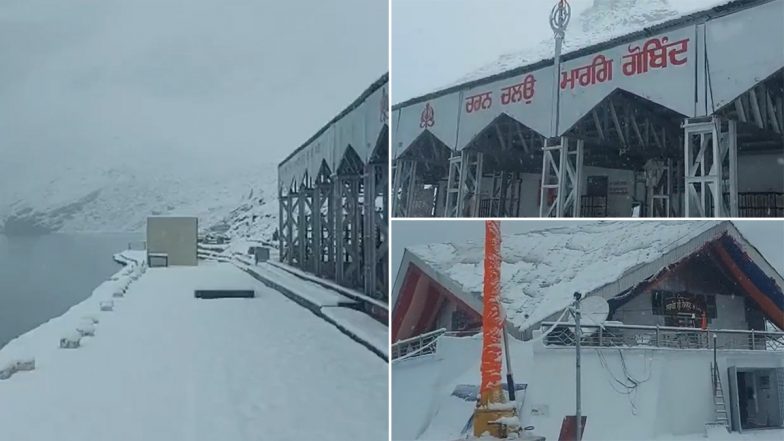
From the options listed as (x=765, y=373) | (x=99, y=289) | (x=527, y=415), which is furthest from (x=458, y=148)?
(x=99, y=289)

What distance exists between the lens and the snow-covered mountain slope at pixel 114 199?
245 centimetres

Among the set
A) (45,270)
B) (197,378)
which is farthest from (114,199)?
(197,378)

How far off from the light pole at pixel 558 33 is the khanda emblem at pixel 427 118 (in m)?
0.29

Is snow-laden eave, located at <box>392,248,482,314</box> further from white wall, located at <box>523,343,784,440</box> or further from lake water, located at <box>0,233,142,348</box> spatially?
lake water, located at <box>0,233,142,348</box>

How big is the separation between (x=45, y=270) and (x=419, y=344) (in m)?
1.56

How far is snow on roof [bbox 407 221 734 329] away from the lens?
155 centimetres

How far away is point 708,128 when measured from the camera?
1.26 metres

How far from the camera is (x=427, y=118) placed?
158cm

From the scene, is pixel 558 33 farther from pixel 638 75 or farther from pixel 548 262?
pixel 548 262

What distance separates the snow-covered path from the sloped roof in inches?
34.0

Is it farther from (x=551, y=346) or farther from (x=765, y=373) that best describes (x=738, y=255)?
(x=551, y=346)

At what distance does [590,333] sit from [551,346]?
10 centimetres

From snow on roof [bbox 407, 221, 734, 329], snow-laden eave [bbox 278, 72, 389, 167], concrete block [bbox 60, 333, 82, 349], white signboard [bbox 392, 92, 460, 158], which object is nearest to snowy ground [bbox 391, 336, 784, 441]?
snow on roof [bbox 407, 221, 734, 329]

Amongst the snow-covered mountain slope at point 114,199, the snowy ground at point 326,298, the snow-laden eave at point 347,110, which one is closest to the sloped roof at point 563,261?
the snow-laden eave at point 347,110
